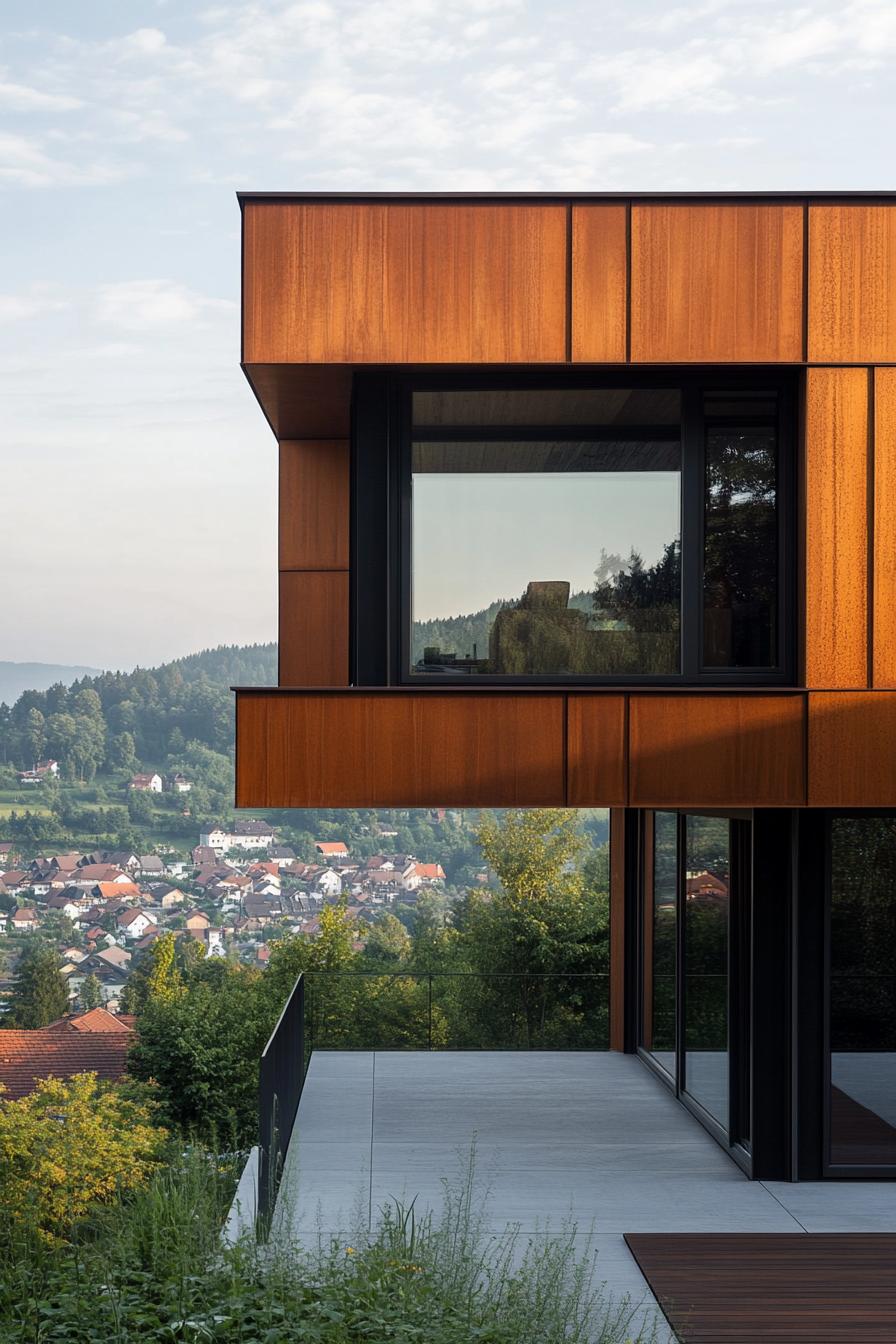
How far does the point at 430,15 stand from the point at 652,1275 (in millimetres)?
35414

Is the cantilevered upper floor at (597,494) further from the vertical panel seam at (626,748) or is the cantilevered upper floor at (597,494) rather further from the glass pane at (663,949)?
the glass pane at (663,949)

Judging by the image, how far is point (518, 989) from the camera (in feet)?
64.8

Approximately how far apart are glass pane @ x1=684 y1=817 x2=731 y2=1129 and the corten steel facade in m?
1.04

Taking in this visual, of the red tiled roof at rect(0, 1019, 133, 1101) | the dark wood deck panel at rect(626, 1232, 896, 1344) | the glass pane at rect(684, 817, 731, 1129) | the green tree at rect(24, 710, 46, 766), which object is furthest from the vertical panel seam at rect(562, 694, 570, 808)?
the green tree at rect(24, 710, 46, 766)

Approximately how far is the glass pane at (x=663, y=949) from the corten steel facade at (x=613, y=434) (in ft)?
8.49

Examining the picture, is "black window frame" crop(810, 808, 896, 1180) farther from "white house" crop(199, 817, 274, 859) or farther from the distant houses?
the distant houses

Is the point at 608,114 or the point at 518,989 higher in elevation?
the point at 608,114

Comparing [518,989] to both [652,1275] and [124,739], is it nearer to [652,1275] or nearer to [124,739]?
[652,1275]

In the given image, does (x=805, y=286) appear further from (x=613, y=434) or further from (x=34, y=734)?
(x=34, y=734)

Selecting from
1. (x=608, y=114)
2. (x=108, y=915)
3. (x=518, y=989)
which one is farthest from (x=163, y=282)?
(x=518, y=989)

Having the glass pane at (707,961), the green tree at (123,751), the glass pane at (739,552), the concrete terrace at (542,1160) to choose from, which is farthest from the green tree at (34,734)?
the glass pane at (739,552)

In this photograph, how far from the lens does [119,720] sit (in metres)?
55.8

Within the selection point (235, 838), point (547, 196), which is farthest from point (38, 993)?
point (547, 196)

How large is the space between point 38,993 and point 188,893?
665 centimetres
